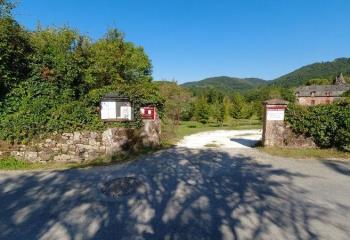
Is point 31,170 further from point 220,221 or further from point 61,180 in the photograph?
point 220,221

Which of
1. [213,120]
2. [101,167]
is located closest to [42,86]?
[101,167]

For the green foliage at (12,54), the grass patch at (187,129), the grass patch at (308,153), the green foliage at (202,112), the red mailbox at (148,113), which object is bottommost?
the grass patch at (187,129)

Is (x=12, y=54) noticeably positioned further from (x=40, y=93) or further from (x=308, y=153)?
(x=308, y=153)

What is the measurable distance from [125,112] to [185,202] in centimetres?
596

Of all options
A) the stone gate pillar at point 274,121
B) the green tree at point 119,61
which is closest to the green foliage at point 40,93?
the green tree at point 119,61

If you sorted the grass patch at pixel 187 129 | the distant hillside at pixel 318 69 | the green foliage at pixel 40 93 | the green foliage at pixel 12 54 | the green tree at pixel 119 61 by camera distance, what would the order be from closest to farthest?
the green foliage at pixel 12 54
the green foliage at pixel 40 93
the grass patch at pixel 187 129
the green tree at pixel 119 61
the distant hillside at pixel 318 69

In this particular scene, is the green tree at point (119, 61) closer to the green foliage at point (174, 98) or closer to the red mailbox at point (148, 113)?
the green foliage at point (174, 98)

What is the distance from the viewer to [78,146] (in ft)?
33.8

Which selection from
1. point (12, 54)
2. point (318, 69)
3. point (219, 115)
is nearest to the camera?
point (12, 54)

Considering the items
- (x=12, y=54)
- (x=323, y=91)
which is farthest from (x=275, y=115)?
(x=323, y=91)

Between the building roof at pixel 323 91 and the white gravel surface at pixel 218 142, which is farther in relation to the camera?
the building roof at pixel 323 91

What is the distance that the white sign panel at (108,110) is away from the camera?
34.8ft

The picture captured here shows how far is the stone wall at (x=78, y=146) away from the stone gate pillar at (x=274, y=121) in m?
5.57

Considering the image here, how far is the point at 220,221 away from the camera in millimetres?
4770
